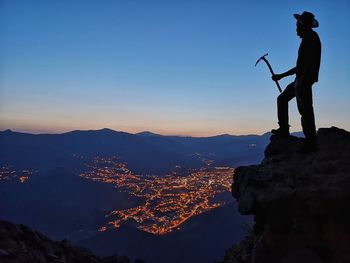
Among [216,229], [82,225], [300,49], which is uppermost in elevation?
[300,49]

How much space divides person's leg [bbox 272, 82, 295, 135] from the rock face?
1530 millimetres

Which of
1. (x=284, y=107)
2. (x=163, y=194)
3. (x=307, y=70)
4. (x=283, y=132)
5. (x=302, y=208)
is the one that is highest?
(x=307, y=70)

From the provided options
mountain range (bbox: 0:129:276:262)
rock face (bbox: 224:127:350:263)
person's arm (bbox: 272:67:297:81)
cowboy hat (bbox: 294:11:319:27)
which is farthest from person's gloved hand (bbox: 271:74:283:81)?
mountain range (bbox: 0:129:276:262)

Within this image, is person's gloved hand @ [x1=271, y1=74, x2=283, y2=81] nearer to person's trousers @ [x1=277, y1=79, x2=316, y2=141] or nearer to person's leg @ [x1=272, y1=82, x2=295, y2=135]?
person's leg @ [x1=272, y1=82, x2=295, y2=135]

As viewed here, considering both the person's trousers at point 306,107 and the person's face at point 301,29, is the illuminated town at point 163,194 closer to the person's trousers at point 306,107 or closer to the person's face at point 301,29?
the person's trousers at point 306,107

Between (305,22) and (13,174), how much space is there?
129 meters

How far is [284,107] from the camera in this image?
8820 mm

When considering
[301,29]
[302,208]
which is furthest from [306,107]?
[302,208]

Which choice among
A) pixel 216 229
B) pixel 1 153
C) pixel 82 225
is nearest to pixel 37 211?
pixel 82 225

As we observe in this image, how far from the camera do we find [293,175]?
7055 mm

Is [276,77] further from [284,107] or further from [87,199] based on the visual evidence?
[87,199]

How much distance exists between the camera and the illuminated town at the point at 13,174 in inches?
4569

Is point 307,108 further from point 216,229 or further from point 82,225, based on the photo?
point 82,225

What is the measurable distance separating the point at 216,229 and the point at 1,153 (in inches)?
5117
